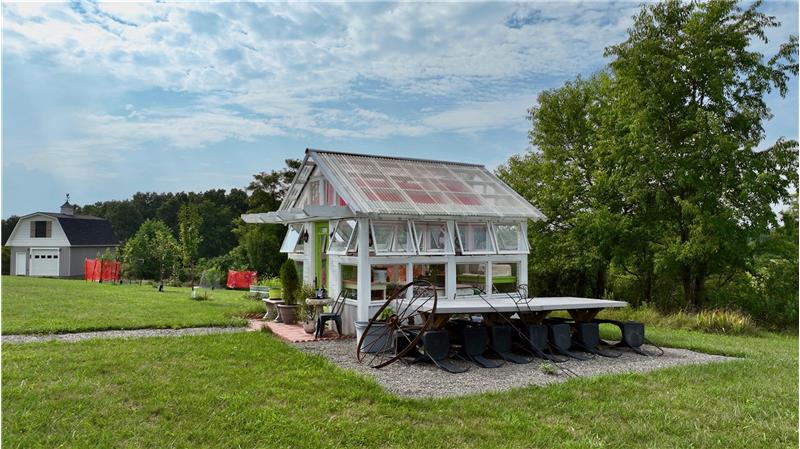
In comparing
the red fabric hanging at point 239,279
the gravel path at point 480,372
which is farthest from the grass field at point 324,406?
the red fabric hanging at point 239,279

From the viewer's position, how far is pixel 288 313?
12.3m

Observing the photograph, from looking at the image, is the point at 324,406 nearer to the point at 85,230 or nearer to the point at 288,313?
the point at 288,313

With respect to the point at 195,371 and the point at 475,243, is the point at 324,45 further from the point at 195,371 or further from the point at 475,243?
the point at 195,371

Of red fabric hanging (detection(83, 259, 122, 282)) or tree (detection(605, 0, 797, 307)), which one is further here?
red fabric hanging (detection(83, 259, 122, 282))

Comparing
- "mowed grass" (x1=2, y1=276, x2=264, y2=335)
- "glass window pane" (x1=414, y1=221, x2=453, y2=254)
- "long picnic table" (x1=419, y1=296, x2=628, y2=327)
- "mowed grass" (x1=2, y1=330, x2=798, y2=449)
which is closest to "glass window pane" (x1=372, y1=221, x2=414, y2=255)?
"glass window pane" (x1=414, y1=221, x2=453, y2=254)

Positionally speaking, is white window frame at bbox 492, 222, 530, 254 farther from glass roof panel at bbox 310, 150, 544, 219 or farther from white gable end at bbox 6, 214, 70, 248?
white gable end at bbox 6, 214, 70, 248

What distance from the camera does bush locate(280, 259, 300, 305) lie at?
494 inches

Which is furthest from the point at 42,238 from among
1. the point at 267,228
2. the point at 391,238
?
the point at 391,238

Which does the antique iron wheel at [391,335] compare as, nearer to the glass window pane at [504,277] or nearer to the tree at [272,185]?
the glass window pane at [504,277]

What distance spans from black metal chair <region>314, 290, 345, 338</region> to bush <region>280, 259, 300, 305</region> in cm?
156

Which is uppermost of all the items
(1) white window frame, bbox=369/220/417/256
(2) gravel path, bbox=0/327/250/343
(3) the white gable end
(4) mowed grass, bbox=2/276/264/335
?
(3) the white gable end

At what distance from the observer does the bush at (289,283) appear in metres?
12.6

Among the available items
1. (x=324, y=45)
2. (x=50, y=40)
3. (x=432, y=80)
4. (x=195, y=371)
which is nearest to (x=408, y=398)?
(x=195, y=371)

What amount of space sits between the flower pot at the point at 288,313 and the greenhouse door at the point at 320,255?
0.86m
